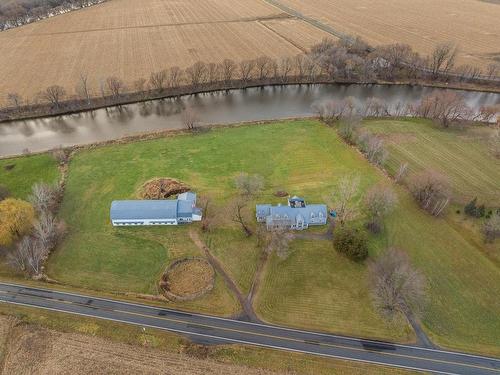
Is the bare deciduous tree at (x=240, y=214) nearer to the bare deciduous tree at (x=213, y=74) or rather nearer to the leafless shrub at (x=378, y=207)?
the leafless shrub at (x=378, y=207)

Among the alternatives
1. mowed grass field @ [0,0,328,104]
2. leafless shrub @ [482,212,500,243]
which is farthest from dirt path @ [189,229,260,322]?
mowed grass field @ [0,0,328,104]

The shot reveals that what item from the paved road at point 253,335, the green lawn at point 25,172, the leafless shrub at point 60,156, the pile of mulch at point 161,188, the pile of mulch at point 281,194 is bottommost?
the paved road at point 253,335

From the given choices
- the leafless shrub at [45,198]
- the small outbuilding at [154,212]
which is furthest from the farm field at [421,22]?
the leafless shrub at [45,198]

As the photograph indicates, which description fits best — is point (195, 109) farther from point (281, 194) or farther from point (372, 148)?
point (372, 148)

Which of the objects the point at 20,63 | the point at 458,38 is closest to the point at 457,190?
the point at 458,38

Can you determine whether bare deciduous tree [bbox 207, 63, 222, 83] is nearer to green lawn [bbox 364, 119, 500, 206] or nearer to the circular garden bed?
green lawn [bbox 364, 119, 500, 206]

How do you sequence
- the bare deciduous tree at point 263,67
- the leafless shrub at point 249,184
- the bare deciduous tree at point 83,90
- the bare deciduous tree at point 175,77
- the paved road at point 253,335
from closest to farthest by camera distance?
the paved road at point 253,335 < the leafless shrub at point 249,184 < the bare deciduous tree at point 83,90 < the bare deciduous tree at point 175,77 < the bare deciduous tree at point 263,67

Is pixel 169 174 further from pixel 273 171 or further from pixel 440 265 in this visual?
pixel 440 265
